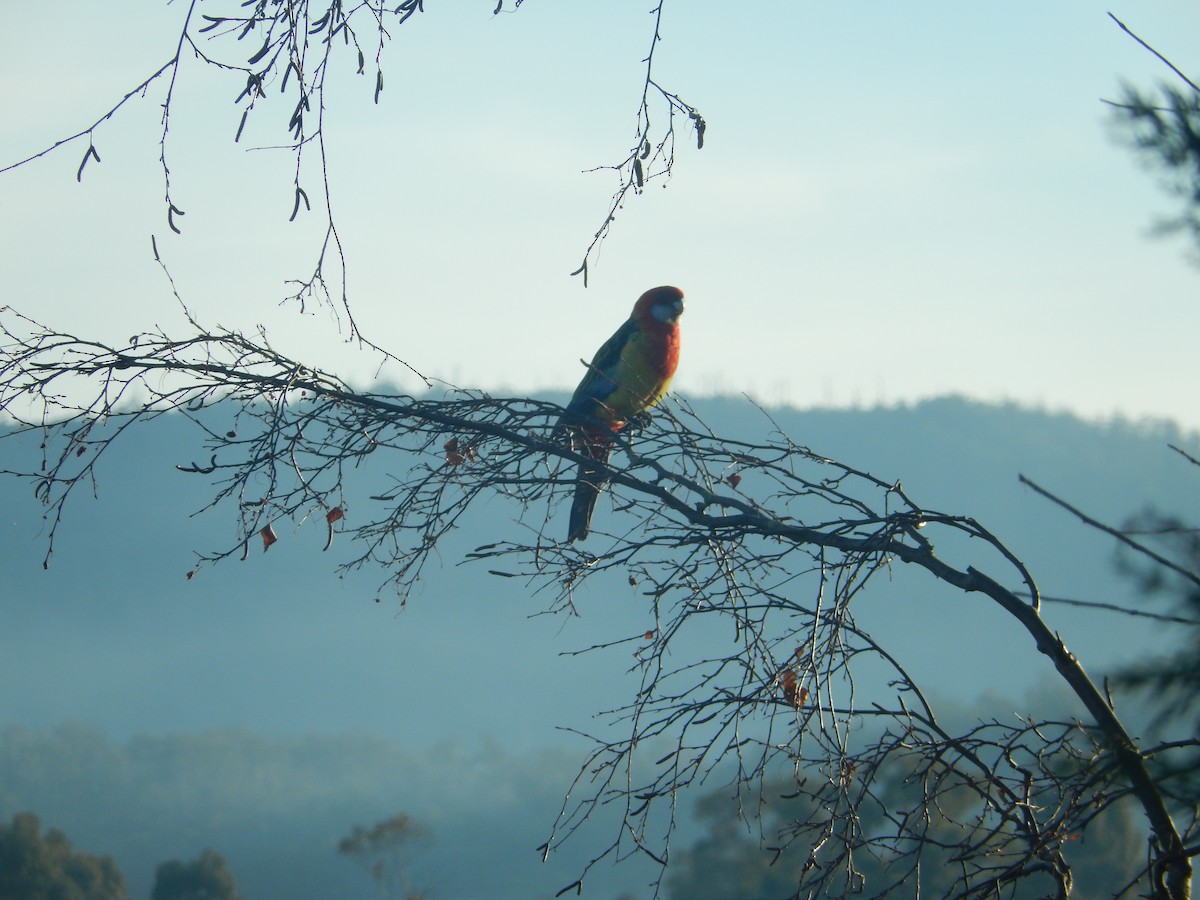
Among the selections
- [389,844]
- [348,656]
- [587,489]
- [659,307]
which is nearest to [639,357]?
[659,307]

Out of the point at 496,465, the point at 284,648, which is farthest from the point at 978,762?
the point at 284,648

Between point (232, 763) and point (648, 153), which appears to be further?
point (232, 763)

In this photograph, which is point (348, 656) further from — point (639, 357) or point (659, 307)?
point (639, 357)

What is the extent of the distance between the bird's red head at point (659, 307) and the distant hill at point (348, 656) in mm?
33479

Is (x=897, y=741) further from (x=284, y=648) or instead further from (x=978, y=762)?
(x=284, y=648)

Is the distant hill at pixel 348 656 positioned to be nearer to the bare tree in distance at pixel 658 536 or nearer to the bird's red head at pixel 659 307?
the bird's red head at pixel 659 307

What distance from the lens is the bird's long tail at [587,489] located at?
3263 mm

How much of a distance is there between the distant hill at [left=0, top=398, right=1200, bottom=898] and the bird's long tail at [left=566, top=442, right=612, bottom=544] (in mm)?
35248

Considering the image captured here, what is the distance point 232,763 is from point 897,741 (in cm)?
6417

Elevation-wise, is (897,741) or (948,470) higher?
(948,470)

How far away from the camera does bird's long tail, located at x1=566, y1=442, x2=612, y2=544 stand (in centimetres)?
326

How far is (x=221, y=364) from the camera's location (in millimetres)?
3143

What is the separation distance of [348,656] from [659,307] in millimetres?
80030

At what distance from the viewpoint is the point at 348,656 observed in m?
82.6
